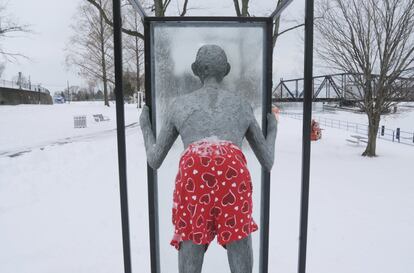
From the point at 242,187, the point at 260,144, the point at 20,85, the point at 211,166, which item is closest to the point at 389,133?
the point at 260,144

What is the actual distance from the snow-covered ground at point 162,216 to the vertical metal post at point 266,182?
0.29 feet

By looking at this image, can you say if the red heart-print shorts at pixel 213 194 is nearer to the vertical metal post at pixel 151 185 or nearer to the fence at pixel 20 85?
the vertical metal post at pixel 151 185

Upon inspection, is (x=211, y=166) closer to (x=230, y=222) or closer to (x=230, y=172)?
(x=230, y=172)

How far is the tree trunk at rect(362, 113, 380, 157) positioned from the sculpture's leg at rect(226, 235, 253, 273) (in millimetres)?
11006

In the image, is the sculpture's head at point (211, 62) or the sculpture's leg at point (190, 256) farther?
the sculpture's head at point (211, 62)

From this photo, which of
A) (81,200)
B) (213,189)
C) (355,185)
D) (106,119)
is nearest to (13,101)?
(106,119)

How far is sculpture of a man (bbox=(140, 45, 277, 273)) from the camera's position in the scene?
182 centimetres

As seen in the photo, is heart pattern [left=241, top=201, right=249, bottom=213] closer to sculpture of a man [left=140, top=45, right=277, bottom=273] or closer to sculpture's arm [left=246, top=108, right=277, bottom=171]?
sculpture of a man [left=140, top=45, right=277, bottom=273]

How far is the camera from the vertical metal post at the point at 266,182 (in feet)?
8.77

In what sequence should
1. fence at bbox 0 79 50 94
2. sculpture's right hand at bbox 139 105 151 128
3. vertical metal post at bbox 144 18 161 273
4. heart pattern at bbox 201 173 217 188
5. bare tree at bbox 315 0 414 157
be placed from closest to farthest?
1. heart pattern at bbox 201 173 217 188
2. sculpture's right hand at bbox 139 105 151 128
3. vertical metal post at bbox 144 18 161 273
4. bare tree at bbox 315 0 414 157
5. fence at bbox 0 79 50 94

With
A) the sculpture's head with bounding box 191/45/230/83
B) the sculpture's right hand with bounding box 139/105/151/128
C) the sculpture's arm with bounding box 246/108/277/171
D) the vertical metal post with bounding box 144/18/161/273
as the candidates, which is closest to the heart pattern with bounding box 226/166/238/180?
the sculpture's arm with bounding box 246/108/277/171

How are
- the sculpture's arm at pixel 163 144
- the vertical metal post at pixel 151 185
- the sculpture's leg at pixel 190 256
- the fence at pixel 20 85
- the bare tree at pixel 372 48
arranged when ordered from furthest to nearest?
the fence at pixel 20 85 → the bare tree at pixel 372 48 → the vertical metal post at pixel 151 185 → the sculpture's arm at pixel 163 144 → the sculpture's leg at pixel 190 256

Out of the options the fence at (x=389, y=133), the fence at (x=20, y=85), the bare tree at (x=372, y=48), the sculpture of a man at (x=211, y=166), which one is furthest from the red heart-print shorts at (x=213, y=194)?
the fence at (x=20, y=85)


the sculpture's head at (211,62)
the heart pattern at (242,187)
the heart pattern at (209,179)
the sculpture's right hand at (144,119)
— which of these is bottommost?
the heart pattern at (242,187)
